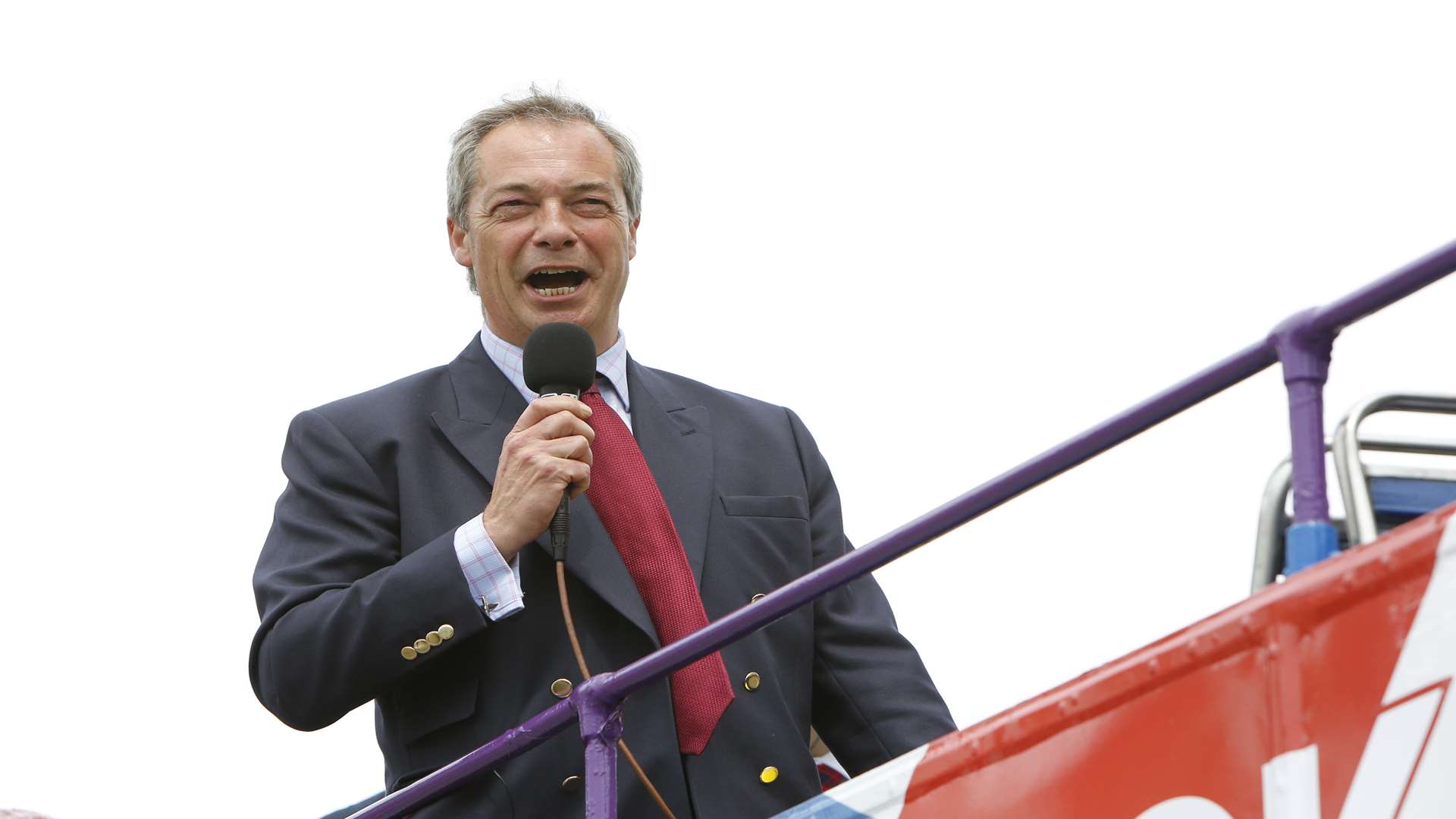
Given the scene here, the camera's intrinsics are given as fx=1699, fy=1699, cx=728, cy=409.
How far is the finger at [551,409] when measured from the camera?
2.96 metres

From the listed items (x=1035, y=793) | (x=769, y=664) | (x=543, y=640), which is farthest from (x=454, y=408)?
(x=1035, y=793)

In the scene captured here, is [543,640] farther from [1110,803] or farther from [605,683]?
[1110,803]

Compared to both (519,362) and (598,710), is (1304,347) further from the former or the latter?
(519,362)

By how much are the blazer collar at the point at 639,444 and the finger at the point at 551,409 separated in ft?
1.08

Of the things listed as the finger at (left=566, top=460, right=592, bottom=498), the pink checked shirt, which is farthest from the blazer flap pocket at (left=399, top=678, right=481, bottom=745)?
the finger at (left=566, top=460, right=592, bottom=498)

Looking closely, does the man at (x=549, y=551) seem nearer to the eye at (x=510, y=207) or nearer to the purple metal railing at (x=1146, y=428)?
the eye at (x=510, y=207)

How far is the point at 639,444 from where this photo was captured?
11.7 feet

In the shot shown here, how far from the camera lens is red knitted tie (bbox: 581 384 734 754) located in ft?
10.6

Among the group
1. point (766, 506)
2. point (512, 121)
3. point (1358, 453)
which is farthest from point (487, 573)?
point (1358, 453)

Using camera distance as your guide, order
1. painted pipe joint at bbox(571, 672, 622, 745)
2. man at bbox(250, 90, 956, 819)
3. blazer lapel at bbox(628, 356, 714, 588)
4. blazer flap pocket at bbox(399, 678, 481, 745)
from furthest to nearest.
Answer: blazer lapel at bbox(628, 356, 714, 588)
blazer flap pocket at bbox(399, 678, 481, 745)
man at bbox(250, 90, 956, 819)
painted pipe joint at bbox(571, 672, 622, 745)

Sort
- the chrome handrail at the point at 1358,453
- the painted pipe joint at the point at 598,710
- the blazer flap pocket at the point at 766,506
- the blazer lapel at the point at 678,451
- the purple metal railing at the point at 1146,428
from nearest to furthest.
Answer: the purple metal railing at the point at 1146,428
the chrome handrail at the point at 1358,453
the painted pipe joint at the point at 598,710
the blazer lapel at the point at 678,451
the blazer flap pocket at the point at 766,506

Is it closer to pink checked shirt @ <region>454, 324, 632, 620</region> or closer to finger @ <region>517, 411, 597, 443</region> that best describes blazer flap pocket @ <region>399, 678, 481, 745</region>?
pink checked shirt @ <region>454, 324, 632, 620</region>

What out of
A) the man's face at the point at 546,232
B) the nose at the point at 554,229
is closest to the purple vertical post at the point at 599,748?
the man's face at the point at 546,232

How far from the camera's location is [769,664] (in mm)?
3406
